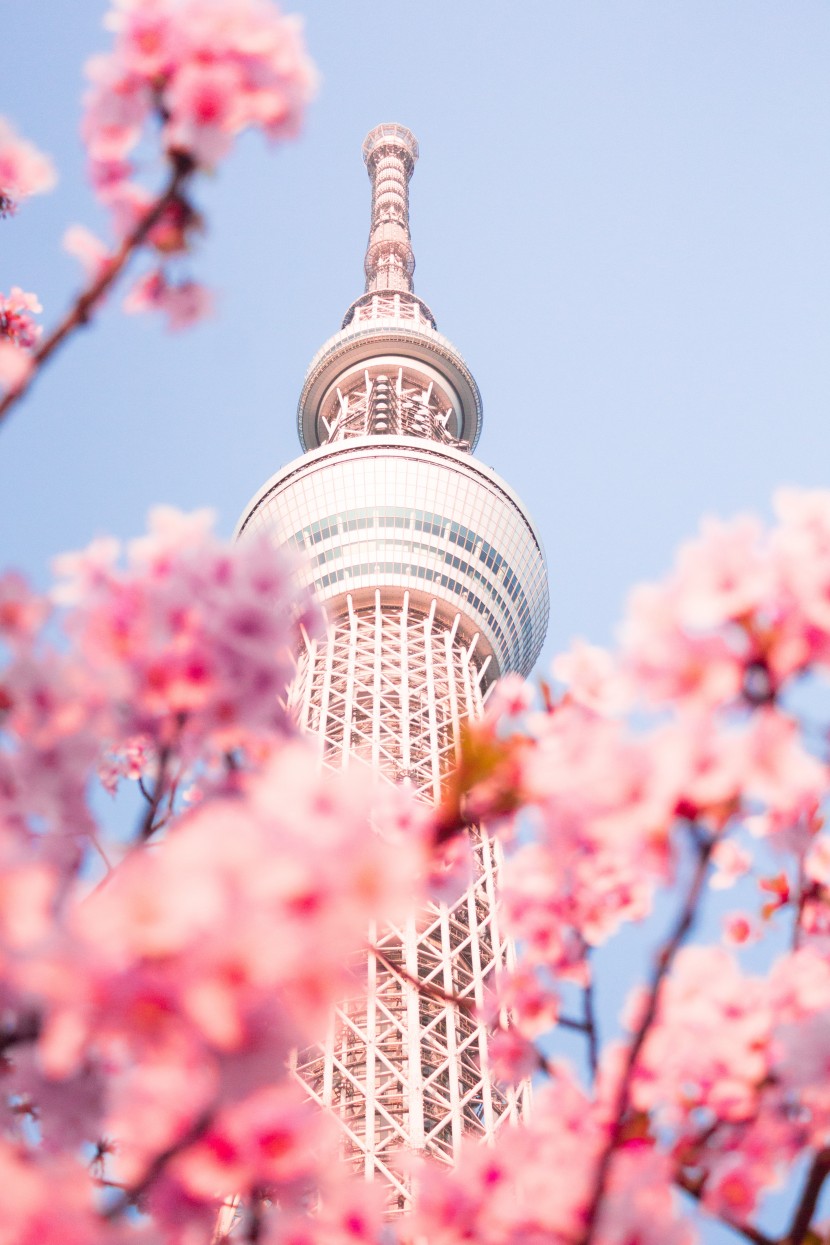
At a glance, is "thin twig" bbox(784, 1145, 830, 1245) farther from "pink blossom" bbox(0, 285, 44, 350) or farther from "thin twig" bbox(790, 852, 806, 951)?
"pink blossom" bbox(0, 285, 44, 350)

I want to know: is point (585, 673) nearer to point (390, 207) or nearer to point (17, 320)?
point (17, 320)

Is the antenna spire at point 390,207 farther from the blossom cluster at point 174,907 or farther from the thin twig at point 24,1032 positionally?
the thin twig at point 24,1032

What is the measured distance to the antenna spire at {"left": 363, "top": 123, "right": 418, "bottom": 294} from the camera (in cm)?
6994

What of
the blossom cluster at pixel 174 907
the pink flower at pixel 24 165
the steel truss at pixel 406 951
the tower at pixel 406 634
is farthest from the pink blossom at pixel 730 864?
the tower at pixel 406 634

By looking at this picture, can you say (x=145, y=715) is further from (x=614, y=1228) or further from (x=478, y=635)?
(x=478, y=635)

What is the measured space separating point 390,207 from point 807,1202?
3280 inches

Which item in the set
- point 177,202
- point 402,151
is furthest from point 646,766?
point 402,151

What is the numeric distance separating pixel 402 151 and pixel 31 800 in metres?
91.1

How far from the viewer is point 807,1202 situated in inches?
86.3

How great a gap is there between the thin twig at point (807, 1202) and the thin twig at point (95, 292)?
2.61 metres

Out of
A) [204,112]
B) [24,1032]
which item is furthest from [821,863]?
[204,112]

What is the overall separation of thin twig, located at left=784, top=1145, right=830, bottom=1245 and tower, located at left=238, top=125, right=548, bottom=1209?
29399mm

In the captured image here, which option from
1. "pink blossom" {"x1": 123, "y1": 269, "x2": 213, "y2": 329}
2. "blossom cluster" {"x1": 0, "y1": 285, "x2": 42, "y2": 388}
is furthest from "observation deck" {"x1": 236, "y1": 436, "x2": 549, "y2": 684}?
"pink blossom" {"x1": 123, "y1": 269, "x2": 213, "y2": 329}

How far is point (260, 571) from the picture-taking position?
7.80 feet
